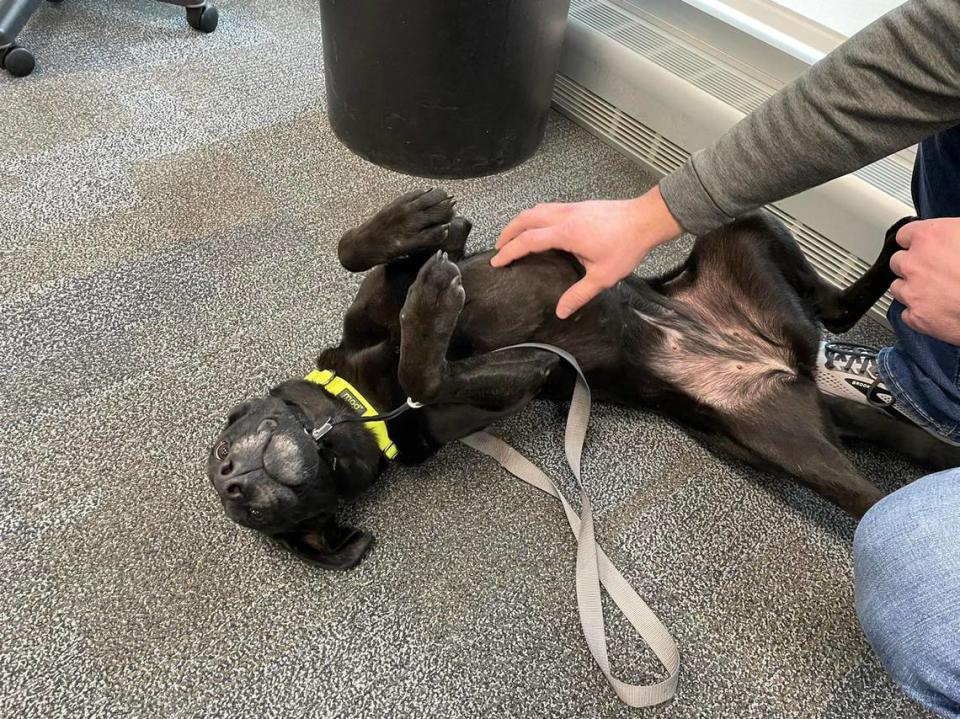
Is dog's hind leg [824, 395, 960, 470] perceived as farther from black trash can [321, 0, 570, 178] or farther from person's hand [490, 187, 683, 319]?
black trash can [321, 0, 570, 178]

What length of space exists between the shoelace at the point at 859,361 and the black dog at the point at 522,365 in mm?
40

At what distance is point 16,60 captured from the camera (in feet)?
7.24

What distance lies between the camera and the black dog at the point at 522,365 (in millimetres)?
1214

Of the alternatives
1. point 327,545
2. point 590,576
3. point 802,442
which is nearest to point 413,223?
point 327,545

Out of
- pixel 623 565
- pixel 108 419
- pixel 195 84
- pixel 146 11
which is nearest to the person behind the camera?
pixel 623 565

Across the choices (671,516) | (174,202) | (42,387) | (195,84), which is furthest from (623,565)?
(195,84)

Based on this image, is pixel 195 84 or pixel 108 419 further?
→ pixel 195 84

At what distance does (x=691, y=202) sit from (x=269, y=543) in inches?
38.9

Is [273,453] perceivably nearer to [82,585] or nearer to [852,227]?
[82,585]

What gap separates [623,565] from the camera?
53.7 inches

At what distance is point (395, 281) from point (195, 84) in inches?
54.8

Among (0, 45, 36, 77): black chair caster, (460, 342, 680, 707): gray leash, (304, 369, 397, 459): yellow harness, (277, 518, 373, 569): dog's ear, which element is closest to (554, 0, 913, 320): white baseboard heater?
(460, 342, 680, 707): gray leash

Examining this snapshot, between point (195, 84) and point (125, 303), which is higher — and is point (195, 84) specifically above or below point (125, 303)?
above

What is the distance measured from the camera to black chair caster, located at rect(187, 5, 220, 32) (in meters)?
2.49
